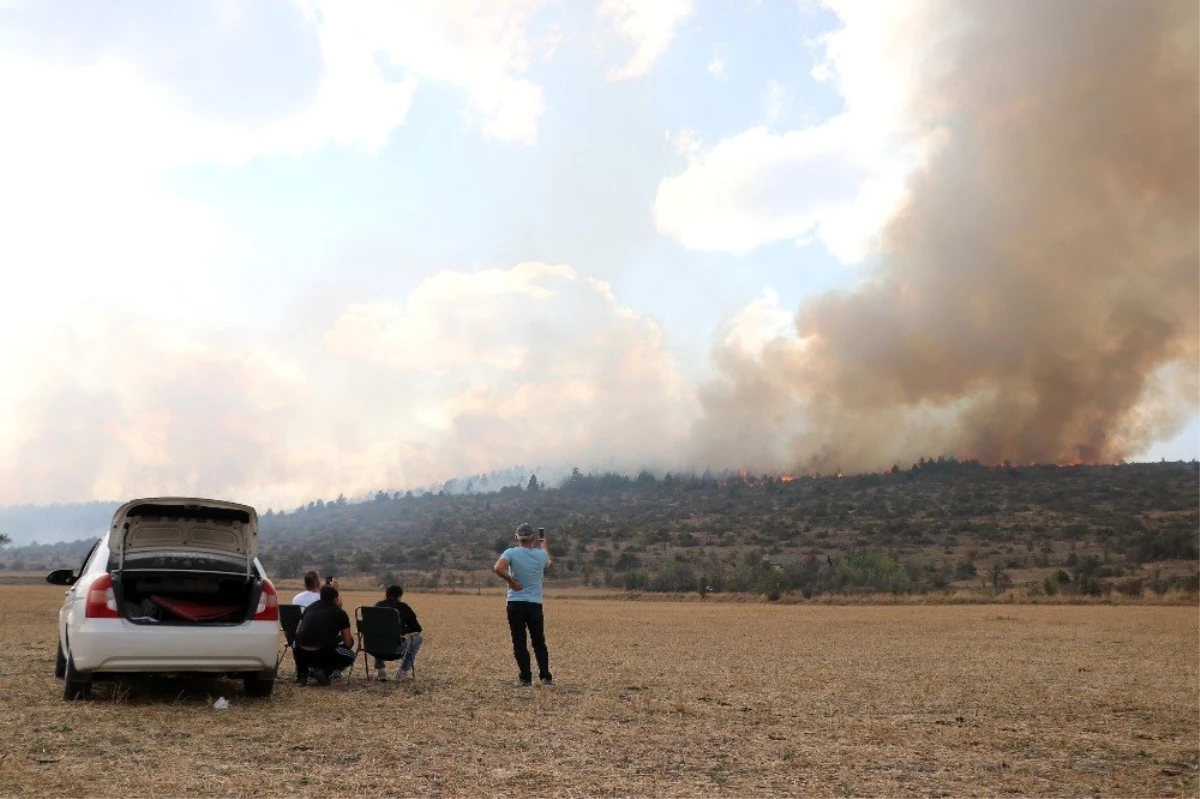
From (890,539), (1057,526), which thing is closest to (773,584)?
(890,539)

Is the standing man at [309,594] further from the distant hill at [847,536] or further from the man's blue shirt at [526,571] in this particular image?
the distant hill at [847,536]

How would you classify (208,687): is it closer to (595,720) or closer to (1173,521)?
(595,720)

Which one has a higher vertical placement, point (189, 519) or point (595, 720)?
point (189, 519)

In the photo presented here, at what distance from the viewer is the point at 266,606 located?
10812mm

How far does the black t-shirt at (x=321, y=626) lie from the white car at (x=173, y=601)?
4.26 feet

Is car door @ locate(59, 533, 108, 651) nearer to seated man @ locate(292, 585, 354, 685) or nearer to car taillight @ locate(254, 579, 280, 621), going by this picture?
car taillight @ locate(254, 579, 280, 621)

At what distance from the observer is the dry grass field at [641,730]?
22.6 feet

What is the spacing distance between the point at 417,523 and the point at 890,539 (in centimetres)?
8183

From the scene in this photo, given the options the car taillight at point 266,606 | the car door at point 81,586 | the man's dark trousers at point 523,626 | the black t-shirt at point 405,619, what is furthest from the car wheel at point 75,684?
the man's dark trousers at point 523,626

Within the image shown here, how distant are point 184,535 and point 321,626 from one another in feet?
6.89

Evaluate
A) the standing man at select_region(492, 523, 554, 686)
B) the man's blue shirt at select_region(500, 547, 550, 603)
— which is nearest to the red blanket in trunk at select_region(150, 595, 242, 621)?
the standing man at select_region(492, 523, 554, 686)

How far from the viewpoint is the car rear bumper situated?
9.95 meters

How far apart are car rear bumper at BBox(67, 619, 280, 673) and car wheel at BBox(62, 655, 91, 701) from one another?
0.22 metres

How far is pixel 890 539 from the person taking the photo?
260 feet
